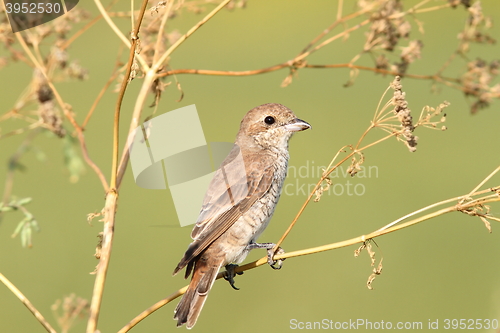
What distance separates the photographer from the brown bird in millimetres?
3479

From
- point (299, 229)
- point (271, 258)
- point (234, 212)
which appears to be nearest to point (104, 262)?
point (271, 258)

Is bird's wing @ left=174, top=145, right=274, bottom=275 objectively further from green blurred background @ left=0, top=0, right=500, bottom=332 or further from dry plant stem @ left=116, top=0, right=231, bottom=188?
dry plant stem @ left=116, top=0, right=231, bottom=188

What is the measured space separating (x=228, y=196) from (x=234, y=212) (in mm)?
119

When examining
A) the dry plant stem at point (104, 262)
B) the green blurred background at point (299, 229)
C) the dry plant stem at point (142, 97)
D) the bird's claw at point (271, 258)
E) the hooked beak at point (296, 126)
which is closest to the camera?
the dry plant stem at point (104, 262)

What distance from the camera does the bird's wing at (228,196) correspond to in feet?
11.7

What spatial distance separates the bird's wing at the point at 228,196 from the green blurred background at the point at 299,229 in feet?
3.03

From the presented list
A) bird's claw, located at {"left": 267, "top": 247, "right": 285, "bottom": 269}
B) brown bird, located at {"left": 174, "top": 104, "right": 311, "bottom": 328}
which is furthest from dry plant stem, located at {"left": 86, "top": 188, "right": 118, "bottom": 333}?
brown bird, located at {"left": 174, "top": 104, "right": 311, "bottom": 328}

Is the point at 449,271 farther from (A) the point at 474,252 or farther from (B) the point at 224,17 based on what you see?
(B) the point at 224,17

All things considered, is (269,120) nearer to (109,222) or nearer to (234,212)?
(234,212)

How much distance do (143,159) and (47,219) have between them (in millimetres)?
6373

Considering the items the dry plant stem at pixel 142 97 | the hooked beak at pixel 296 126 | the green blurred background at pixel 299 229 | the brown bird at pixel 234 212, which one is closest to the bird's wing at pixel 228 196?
the brown bird at pixel 234 212

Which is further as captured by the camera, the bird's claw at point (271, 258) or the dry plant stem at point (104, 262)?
the bird's claw at point (271, 258)

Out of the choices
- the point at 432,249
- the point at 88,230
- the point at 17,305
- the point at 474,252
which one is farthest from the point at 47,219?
the point at 474,252

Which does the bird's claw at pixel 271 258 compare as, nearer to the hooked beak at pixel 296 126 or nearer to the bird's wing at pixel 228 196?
the bird's wing at pixel 228 196
